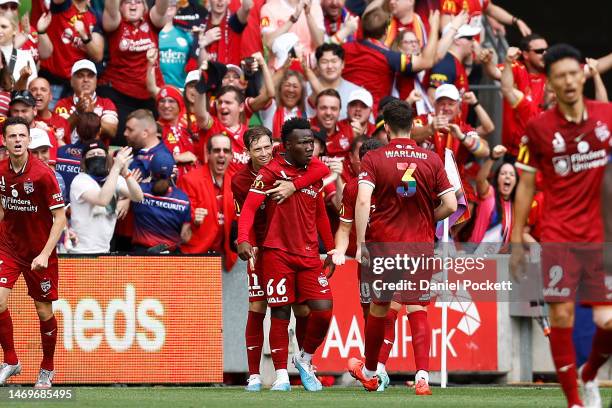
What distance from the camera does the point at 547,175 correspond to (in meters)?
9.46

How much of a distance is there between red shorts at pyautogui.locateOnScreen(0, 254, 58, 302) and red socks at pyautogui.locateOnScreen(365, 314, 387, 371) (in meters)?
3.21

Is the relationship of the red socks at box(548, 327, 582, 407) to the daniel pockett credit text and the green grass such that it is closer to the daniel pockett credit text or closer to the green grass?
the daniel pockett credit text

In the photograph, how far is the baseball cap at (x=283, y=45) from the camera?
1709 centimetres

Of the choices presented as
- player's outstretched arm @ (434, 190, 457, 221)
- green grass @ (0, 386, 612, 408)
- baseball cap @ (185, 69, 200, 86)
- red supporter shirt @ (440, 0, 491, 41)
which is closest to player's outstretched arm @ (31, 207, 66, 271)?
green grass @ (0, 386, 612, 408)

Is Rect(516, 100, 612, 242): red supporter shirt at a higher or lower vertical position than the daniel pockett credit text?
higher

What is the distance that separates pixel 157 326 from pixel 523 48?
678cm

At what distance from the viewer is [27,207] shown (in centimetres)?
1312

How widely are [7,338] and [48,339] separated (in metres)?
0.41

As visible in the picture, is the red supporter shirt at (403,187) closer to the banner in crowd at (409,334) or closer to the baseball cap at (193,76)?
the banner in crowd at (409,334)

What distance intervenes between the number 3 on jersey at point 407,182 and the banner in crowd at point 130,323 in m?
3.44

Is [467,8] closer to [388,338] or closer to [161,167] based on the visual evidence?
[161,167]

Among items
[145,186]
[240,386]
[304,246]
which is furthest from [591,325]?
[145,186]

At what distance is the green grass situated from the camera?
1077 cm

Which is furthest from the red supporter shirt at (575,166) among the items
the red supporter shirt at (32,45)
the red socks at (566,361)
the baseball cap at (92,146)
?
the red supporter shirt at (32,45)
